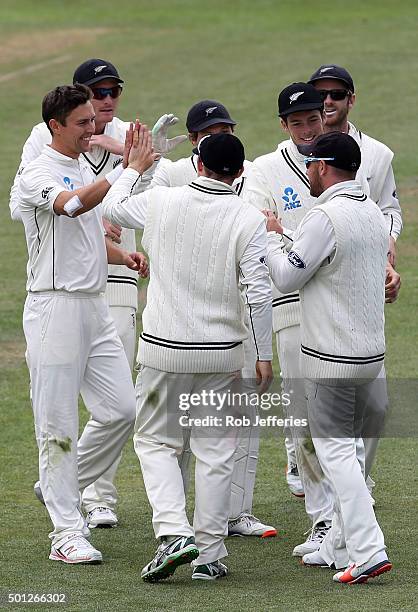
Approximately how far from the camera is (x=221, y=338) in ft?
22.1

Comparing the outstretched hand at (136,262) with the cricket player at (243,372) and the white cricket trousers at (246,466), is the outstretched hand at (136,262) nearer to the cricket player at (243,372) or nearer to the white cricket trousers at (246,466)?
the cricket player at (243,372)

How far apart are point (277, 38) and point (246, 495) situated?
23.2 meters

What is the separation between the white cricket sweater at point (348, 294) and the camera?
6562 mm

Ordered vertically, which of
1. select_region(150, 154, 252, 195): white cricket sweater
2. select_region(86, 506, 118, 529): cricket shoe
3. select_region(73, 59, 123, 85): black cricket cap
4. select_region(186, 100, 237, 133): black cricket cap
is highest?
select_region(73, 59, 123, 85): black cricket cap

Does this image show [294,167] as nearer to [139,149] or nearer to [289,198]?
[289,198]

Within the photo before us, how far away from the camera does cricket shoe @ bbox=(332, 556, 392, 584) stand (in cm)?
650

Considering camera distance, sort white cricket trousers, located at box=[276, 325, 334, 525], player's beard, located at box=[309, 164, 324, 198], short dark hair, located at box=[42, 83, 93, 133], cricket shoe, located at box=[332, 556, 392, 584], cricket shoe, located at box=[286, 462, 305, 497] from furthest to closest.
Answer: cricket shoe, located at box=[286, 462, 305, 497] → white cricket trousers, located at box=[276, 325, 334, 525] → short dark hair, located at box=[42, 83, 93, 133] → player's beard, located at box=[309, 164, 324, 198] → cricket shoe, located at box=[332, 556, 392, 584]

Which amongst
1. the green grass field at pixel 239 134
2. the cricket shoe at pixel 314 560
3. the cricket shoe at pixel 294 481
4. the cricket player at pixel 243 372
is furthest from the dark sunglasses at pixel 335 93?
the cricket shoe at pixel 314 560

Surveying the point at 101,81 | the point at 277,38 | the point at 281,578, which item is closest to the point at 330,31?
the point at 277,38

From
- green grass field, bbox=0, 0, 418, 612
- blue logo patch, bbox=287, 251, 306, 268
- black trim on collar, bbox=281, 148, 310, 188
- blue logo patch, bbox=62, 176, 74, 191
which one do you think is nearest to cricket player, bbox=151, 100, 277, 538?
green grass field, bbox=0, 0, 418, 612

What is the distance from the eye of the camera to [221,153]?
668 centimetres

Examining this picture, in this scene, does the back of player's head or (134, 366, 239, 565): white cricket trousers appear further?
the back of player's head

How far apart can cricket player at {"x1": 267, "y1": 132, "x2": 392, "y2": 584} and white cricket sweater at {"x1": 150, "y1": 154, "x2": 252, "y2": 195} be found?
1135mm

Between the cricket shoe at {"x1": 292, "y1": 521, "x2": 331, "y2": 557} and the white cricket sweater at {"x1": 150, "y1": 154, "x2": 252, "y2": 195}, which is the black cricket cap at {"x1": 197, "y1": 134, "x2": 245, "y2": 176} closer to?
the white cricket sweater at {"x1": 150, "y1": 154, "x2": 252, "y2": 195}
